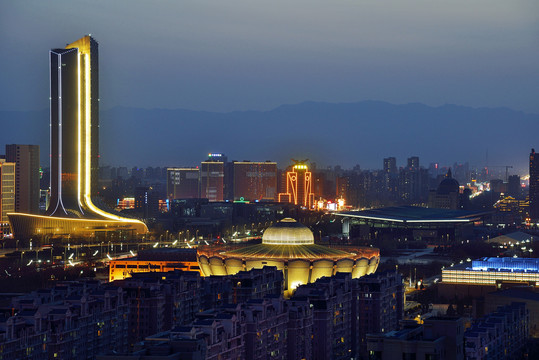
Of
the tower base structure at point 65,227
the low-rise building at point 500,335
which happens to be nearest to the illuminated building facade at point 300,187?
the tower base structure at point 65,227

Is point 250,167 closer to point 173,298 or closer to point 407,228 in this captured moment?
point 407,228

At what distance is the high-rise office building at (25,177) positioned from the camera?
68.7 metres

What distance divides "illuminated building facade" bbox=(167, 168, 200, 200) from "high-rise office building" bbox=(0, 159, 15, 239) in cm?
4255

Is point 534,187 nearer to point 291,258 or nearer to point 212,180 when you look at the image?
point 212,180

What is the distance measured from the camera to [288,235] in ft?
126

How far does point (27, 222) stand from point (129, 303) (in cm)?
3286

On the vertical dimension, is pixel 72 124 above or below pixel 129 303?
above

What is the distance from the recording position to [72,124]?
189 ft

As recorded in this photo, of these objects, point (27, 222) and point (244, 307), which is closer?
point (244, 307)

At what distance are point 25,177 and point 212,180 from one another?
4110cm

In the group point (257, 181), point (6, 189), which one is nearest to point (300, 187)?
point (257, 181)

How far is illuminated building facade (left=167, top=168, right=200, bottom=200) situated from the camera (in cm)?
11056

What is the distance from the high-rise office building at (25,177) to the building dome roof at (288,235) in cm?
3283

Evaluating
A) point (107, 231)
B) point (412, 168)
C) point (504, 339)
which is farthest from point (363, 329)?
point (412, 168)
